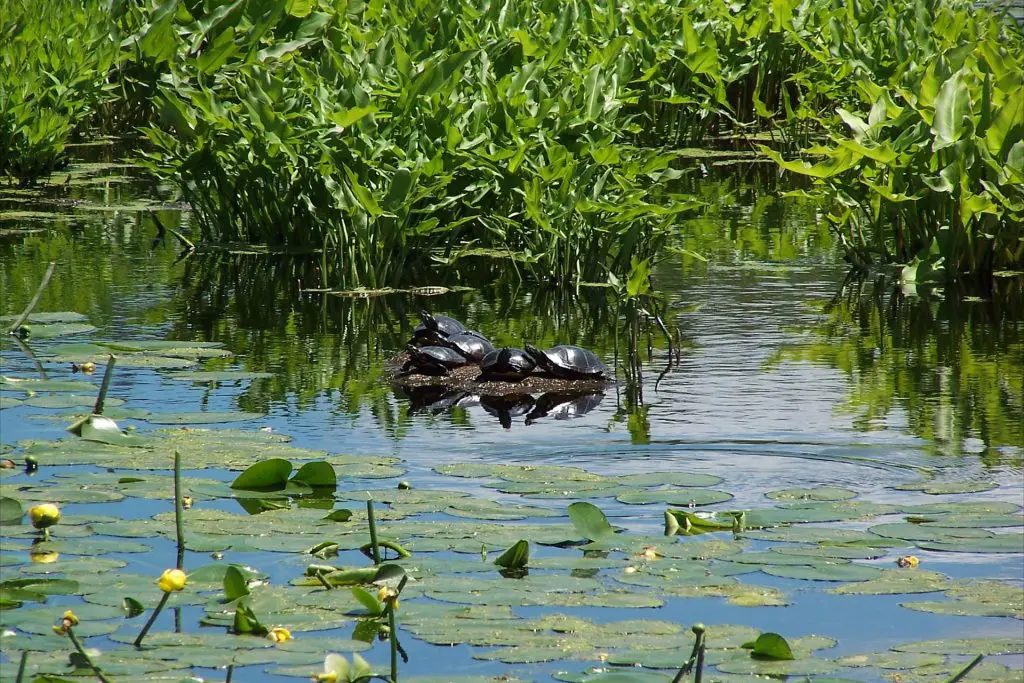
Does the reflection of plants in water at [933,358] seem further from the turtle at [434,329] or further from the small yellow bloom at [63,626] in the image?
the small yellow bloom at [63,626]

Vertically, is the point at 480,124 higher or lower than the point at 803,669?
higher

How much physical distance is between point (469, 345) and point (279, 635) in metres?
3.14

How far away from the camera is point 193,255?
29.2 feet

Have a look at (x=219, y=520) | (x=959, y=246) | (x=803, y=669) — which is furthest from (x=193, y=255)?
(x=803, y=669)

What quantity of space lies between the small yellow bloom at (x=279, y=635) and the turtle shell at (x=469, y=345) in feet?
10.0

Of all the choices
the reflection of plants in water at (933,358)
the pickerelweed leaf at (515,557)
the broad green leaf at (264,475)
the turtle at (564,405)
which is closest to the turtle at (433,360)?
the turtle at (564,405)

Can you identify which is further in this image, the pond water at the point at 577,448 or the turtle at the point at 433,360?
the turtle at the point at 433,360

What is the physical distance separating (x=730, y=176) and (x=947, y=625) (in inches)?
353

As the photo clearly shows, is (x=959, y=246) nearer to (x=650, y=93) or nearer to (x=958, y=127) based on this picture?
(x=958, y=127)

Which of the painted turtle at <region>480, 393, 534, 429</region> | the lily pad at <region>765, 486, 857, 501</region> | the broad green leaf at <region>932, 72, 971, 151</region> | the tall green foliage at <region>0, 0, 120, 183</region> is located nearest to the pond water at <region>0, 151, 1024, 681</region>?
the lily pad at <region>765, 486, 857, 501</region>

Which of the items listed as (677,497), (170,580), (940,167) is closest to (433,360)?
(677,497)

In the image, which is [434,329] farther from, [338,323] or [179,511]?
[179,511]

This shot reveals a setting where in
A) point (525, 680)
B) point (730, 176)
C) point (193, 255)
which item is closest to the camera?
point (525, 680)

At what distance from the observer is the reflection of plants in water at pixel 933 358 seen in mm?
5273
